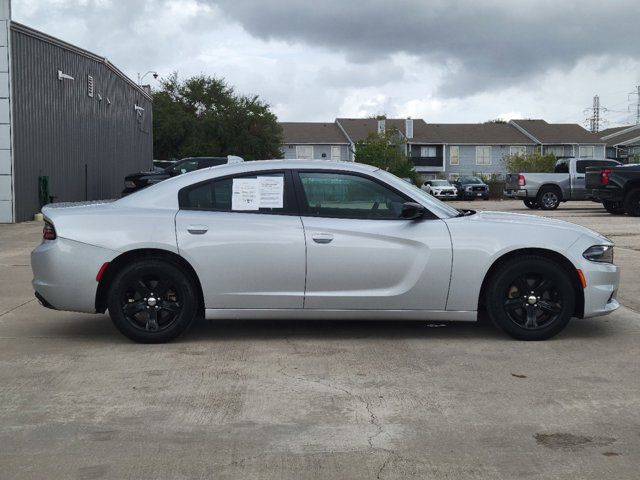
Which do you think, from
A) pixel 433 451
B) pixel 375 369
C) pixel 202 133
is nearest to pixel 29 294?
pixel 375 369

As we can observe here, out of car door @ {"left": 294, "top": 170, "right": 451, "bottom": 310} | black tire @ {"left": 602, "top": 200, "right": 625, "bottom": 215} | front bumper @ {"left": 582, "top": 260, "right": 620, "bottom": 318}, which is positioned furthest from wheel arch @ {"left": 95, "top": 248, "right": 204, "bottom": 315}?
black tire @ {"left": 602, "top": 200, "right": 625, "bottom": 215}

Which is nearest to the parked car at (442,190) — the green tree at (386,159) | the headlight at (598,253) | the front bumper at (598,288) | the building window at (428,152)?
the green tree at (386,159)

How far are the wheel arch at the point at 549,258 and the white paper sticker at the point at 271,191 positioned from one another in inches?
70.2

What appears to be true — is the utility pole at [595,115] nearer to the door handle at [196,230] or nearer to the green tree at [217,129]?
the green tree at [217,129]

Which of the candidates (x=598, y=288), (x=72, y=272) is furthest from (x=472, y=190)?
(x=72, y=272)

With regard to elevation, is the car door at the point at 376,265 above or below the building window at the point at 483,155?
below

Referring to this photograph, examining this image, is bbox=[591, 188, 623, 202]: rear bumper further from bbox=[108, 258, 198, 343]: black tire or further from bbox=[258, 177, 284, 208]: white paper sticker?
bbox=[108, 258, 198, 343]: black tire

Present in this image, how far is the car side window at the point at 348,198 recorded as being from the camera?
6.82 meters

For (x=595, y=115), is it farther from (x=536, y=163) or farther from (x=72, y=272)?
(x=72, y=272)

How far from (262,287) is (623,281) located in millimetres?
5421

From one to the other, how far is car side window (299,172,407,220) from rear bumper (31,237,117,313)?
1.65 m

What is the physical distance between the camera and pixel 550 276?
672 centimetres

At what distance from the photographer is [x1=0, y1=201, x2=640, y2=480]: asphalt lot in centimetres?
409

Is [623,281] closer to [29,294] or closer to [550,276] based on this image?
[550,276]
